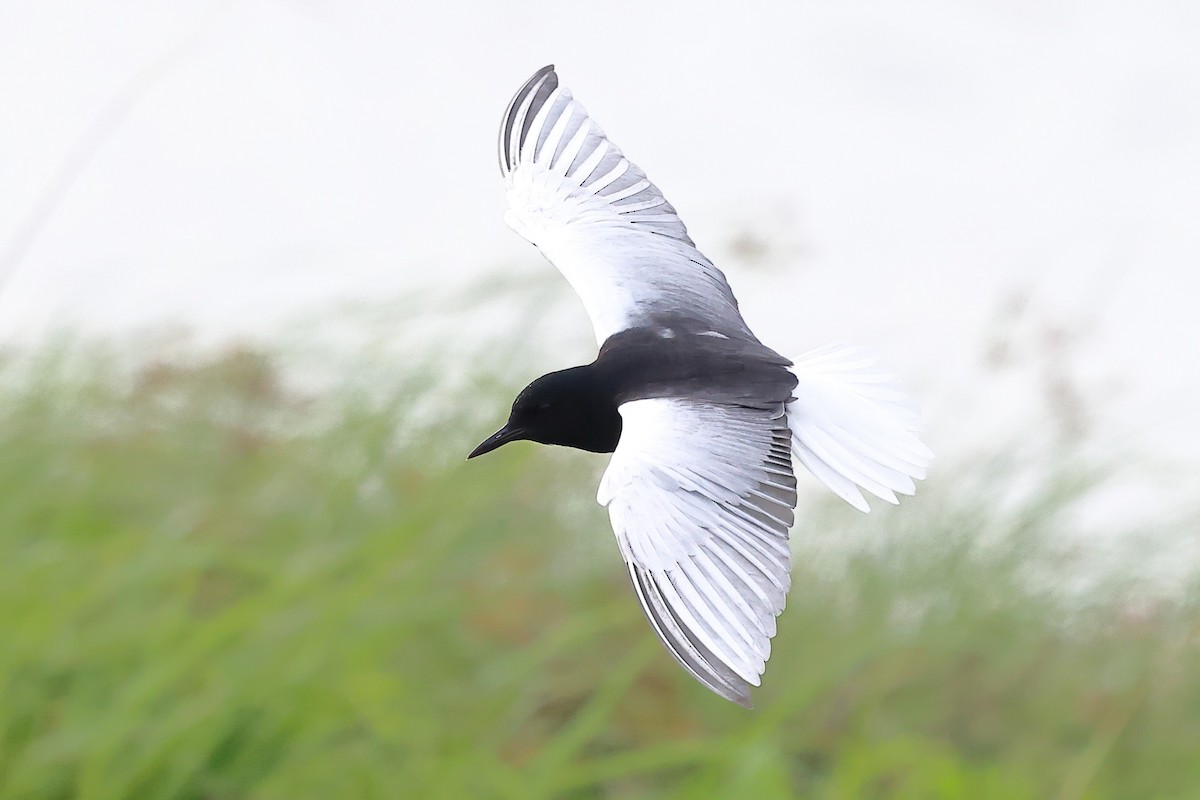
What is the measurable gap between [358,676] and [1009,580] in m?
0.88

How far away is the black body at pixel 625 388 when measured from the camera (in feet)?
2.17

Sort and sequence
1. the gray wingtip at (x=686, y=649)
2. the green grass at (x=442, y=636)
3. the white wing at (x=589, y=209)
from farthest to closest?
the green grass at (x=442, y=636) → the white wing at (x=589, y=209) → the gray wingtip at (x=686, y=649)

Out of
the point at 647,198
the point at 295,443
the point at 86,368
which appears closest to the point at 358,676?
the point at 295,443

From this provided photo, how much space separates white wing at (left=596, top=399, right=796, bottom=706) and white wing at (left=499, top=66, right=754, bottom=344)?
7.5 inches

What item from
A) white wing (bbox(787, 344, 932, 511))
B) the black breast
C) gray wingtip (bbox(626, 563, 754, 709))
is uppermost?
the black breast

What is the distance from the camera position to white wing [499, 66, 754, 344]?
0.88 meters

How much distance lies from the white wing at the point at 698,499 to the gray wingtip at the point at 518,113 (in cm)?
32

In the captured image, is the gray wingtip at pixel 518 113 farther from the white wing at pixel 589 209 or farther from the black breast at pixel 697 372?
the black breast at pixel 697 372

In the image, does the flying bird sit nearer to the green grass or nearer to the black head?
the black head

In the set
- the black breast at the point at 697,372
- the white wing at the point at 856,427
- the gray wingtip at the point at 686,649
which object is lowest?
the white wing at the point at 856,427

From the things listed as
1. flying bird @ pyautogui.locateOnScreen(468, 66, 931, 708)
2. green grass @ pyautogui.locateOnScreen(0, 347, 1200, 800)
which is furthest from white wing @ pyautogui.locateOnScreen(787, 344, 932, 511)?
green grass @ pyautogui.locateOnScreen(0, 347, 1200, 800)

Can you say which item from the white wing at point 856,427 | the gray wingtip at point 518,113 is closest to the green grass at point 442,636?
the gray wingtip at point 518,113

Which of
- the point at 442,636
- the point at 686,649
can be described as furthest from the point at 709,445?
the point at 442,636

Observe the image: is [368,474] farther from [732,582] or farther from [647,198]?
[732,582]
